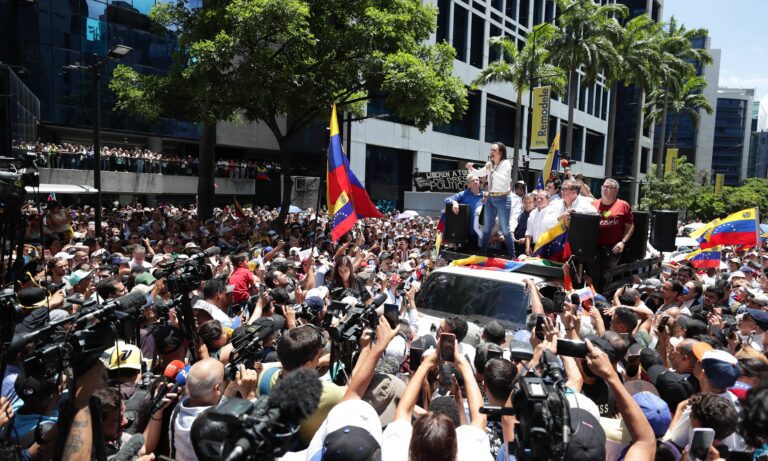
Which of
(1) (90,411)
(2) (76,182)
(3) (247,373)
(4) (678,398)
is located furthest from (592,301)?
(2) (76,182)

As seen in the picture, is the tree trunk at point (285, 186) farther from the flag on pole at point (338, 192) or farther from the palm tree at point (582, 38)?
the palm tree at point (582, 38)

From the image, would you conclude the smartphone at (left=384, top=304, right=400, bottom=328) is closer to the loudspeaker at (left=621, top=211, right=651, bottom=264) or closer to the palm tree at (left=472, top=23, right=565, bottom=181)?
the loudspeaker at (left=621, top=211, right=651, bottom=264)

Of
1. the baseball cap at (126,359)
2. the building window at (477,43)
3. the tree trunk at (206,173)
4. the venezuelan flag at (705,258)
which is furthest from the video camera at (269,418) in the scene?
the building window at (477,43)

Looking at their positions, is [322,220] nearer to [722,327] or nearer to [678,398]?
[722,327]

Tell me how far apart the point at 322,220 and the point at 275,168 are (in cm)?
1393

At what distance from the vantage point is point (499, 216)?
25.8 feet

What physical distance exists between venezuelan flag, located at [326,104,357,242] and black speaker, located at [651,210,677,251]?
4817 mm

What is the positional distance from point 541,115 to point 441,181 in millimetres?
8303

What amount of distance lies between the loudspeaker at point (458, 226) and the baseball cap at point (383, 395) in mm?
4659

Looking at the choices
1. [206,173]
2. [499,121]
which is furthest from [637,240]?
[499,121]

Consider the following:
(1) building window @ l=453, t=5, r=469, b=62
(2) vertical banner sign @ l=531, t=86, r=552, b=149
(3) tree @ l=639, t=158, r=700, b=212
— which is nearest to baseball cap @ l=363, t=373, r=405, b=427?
(2) vertical banner sign @ l=531, t=86, r=552, b=149

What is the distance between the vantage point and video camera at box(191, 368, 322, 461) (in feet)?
6.02

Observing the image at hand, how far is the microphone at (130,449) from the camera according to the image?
9.35ft

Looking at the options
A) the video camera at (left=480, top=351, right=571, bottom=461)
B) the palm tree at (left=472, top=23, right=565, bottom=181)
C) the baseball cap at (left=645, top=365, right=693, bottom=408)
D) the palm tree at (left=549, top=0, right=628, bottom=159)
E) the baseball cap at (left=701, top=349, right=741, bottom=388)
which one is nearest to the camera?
the video camera at (left=480, top=351, right=571, bottom=461)
